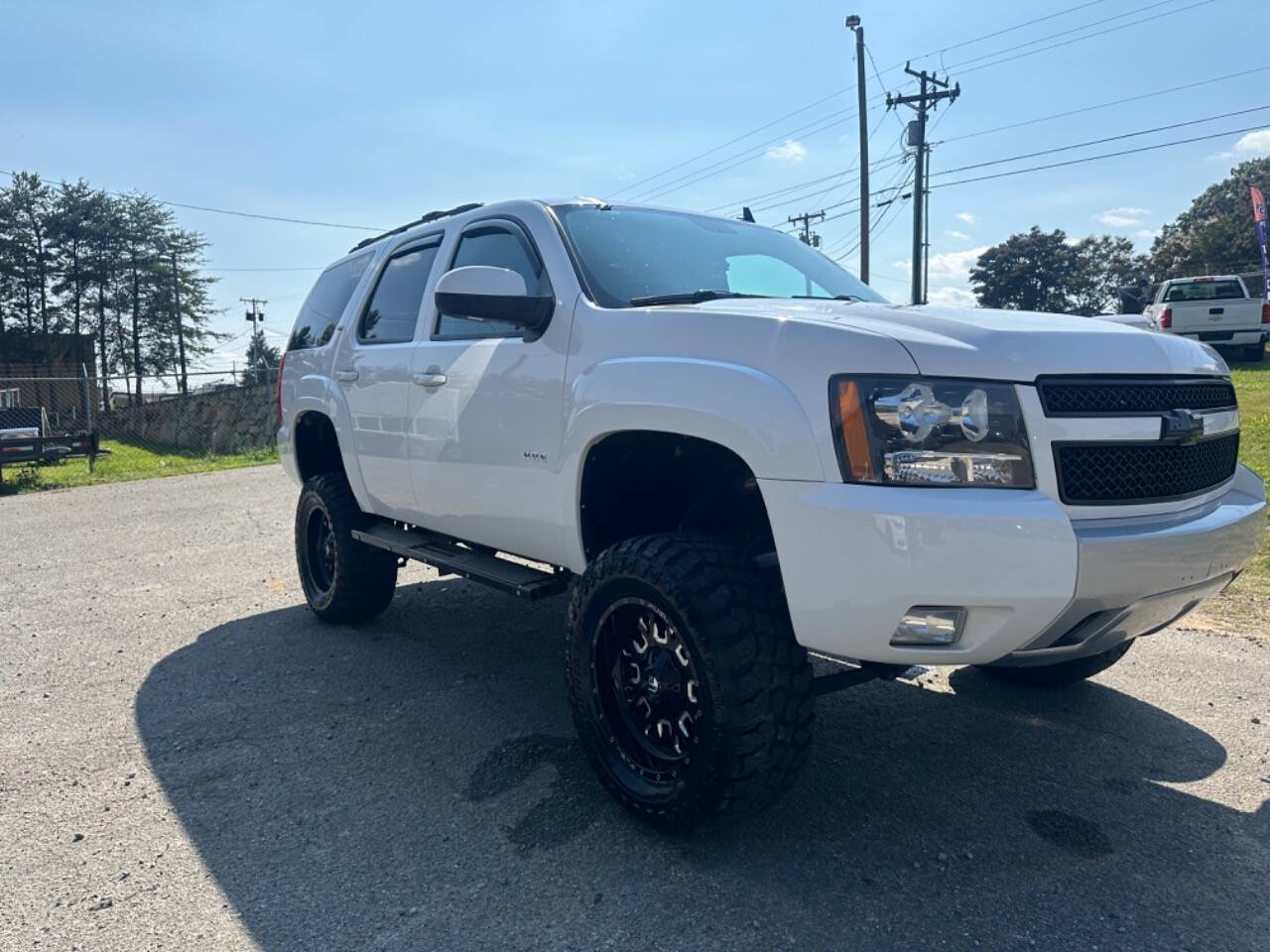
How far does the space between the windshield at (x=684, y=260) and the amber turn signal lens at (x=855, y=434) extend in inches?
41.5

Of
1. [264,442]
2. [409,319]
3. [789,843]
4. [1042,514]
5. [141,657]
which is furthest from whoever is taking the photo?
[264,442]

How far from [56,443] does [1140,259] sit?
201 ft

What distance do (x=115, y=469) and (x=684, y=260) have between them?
569 inches

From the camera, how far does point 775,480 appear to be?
8.28ft

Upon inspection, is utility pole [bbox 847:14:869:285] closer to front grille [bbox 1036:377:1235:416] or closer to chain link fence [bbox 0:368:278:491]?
chain link fence [bbox 0:368:278:491]

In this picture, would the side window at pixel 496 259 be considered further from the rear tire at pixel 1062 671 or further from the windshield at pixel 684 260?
the rear tire at pixel 1062 671

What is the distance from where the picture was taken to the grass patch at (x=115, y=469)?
13465 millimetres

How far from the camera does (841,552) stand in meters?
2.40

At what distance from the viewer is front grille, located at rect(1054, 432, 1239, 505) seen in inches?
96.4

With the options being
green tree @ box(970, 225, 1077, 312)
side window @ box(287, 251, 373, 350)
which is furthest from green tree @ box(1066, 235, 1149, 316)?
side window @ box(287, 251, 373, 350)

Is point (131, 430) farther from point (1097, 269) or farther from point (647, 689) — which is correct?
point (1097, 269)

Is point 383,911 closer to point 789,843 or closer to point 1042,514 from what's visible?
point 789,843

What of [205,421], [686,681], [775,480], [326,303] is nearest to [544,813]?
[686,681]

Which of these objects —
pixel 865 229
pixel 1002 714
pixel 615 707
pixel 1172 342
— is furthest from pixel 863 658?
pixel 865 229
